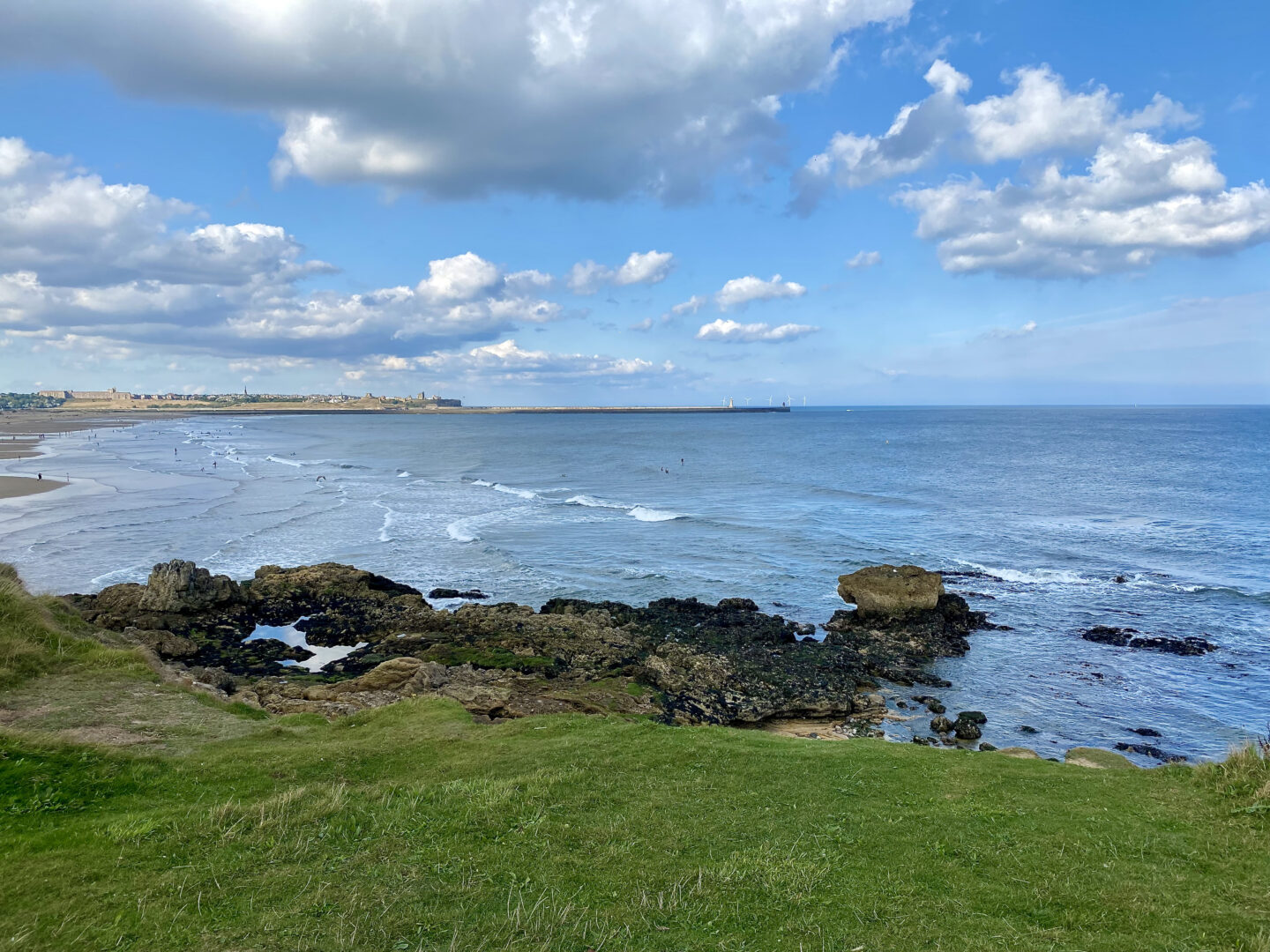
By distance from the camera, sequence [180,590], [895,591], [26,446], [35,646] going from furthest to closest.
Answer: [26,446] → [895,591] → [180,590] → [35,646]

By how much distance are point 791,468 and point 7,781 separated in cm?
10037

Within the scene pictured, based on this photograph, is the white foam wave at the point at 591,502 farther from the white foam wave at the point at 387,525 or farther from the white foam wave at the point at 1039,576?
the white foam wave at the point at 1039,576

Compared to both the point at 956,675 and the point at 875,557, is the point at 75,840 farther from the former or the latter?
the point at 875,557

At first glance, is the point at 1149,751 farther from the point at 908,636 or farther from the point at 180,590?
the point at 180,590

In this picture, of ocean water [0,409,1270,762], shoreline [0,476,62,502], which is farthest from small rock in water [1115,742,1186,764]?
shoreline [0,476,62,502]

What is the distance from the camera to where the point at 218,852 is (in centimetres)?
962

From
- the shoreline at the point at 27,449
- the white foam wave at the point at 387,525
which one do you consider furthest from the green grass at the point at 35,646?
the shoreline at the point at 27,449

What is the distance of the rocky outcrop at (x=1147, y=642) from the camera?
32.2 meters

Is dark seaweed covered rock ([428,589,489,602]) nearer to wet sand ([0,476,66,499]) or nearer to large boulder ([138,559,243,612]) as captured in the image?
large boulder ([138,559,243,612])

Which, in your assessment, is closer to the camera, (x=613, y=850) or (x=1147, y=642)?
(x=613, y=850)

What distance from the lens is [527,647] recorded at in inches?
1178

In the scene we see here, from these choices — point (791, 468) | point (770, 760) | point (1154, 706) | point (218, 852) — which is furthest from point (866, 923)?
point (791, 468)

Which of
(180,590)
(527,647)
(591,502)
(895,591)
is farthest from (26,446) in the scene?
(895,591)

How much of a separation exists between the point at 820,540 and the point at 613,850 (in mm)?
46168
